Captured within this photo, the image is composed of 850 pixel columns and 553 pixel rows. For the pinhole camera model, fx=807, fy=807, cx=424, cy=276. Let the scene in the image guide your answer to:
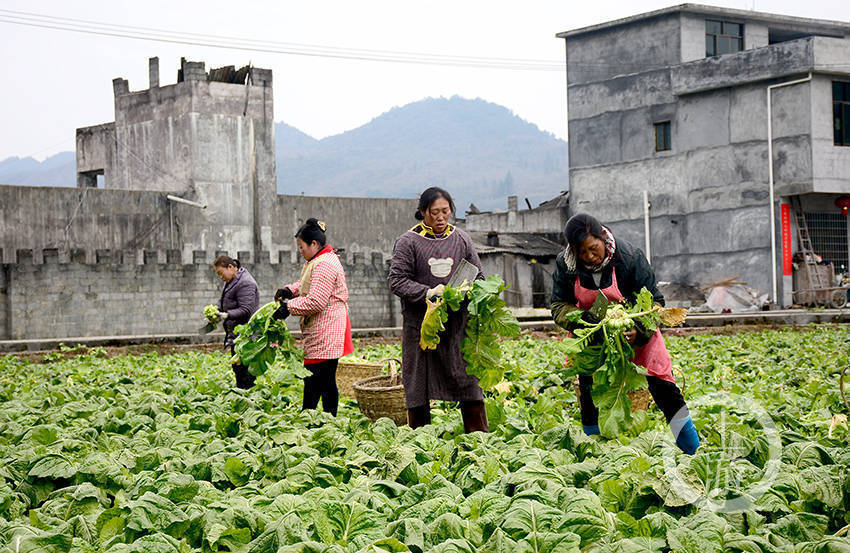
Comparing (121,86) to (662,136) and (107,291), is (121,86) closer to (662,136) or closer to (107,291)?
(107,291)

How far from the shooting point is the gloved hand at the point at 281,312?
6.46 metres

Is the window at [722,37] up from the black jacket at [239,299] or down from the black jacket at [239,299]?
up

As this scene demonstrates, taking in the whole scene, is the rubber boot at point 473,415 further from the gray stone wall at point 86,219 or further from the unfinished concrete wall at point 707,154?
the gray stone wall at point 86,219

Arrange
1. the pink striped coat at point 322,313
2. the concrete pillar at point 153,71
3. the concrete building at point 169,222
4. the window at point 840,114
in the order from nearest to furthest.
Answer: the pink striped coat at point 322,313 < the concrete building at point 169,222 < the window at point 840,114 < the concrete pillar at point 153,71

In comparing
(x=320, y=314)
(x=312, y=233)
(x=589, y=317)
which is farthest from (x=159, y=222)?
(x=589, y=317)

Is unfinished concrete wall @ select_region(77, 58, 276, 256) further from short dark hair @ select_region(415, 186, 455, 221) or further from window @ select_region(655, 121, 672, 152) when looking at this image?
short dark hair @ select_region(415, 186, 455, 221)

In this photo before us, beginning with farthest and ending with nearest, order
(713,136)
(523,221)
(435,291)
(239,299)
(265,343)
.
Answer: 1. (523,221)
2. (713,136)
3. (239,299)
4. (265,343)
5. (435,291)

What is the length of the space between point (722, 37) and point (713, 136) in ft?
15.7

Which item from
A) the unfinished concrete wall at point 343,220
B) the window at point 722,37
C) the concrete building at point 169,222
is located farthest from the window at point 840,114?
the unfinished concrete wall at point 343,220

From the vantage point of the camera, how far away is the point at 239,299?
28.0 ft

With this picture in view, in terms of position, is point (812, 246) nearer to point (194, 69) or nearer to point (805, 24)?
point (805, 24)

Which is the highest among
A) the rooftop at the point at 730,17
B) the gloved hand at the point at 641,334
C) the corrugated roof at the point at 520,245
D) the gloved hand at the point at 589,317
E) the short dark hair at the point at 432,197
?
the rooftop at the point at 730,17

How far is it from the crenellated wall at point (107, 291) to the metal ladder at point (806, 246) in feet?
57.2

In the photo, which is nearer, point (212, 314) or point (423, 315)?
point (423, 315)
